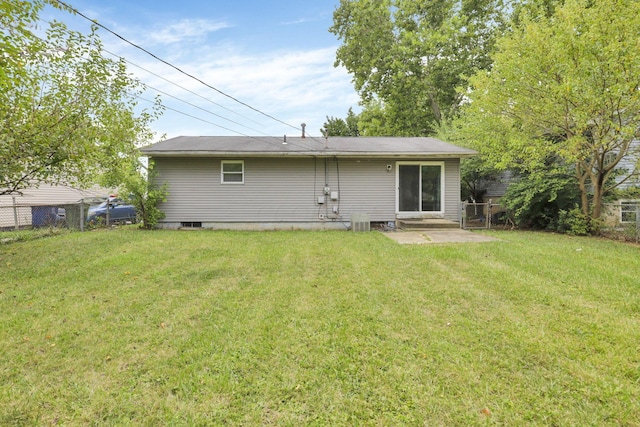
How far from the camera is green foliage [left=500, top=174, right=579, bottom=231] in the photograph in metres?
9.12

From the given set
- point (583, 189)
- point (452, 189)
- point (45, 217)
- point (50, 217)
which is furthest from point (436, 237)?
point (45, 217)

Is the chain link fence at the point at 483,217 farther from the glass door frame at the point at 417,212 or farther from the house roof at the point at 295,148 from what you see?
the house roof at the point at 295,148

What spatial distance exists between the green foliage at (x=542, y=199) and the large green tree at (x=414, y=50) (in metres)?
8.58

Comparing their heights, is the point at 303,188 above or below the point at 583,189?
above

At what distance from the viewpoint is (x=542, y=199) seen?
9453 mm

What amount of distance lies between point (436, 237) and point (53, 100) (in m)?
8.98

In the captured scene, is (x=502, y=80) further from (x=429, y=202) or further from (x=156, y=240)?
(x=156, y=240)

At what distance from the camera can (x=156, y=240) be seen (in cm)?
767

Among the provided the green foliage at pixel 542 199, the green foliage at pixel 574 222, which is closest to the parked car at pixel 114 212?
the green foliage at pixel 542 199

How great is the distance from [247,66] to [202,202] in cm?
588

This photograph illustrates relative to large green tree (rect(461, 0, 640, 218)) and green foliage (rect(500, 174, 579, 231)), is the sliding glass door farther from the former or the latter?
green foliage (rect(500, 174, 579, 231))

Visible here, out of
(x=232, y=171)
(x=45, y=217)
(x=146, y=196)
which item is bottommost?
(x=45, y=217)

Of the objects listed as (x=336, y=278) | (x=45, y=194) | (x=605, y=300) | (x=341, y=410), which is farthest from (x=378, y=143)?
(x=45, y=194)

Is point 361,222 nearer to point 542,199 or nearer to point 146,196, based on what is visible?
point 542,199
